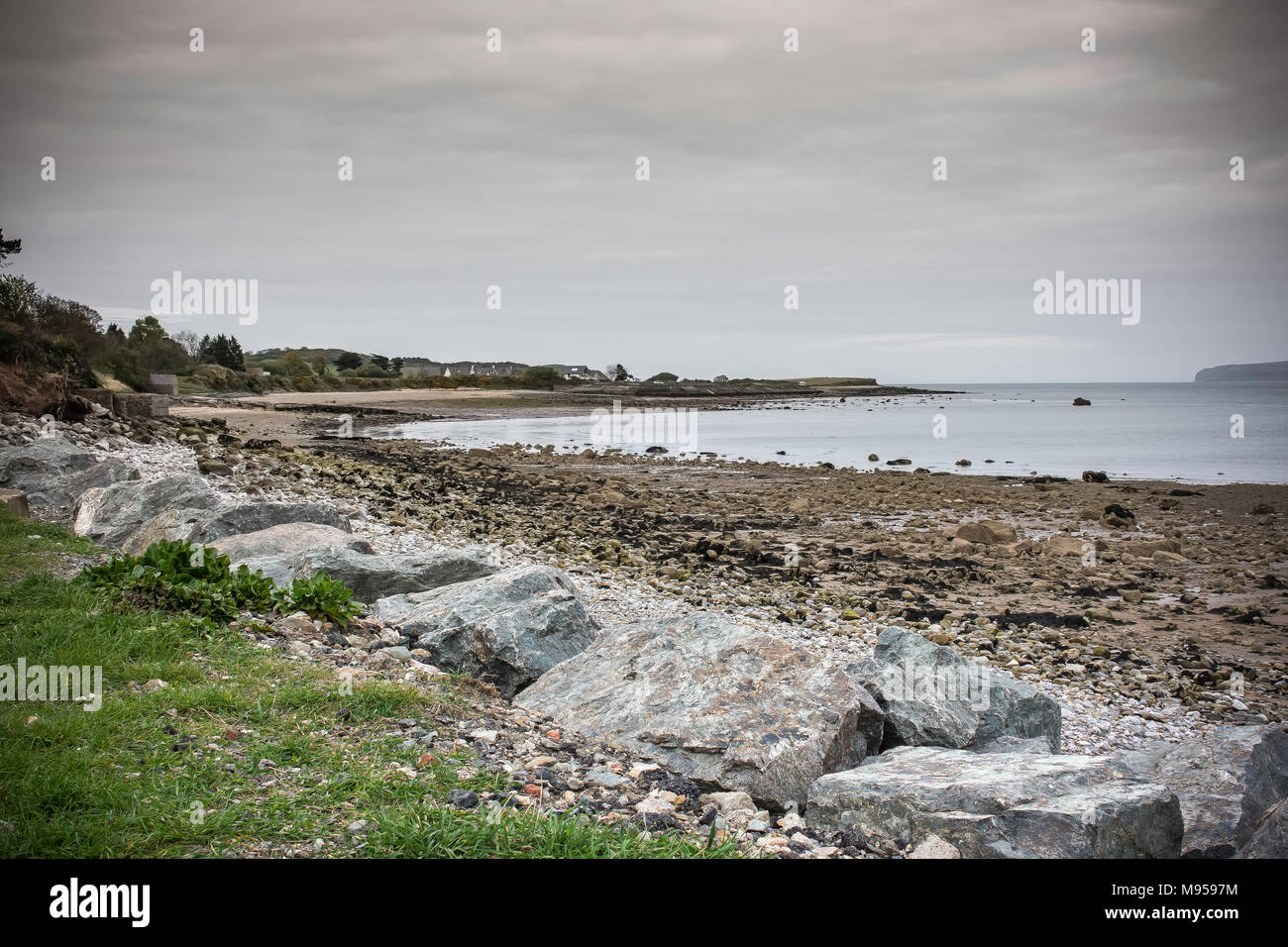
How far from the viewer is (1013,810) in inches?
164

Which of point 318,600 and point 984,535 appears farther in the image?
point 984,535

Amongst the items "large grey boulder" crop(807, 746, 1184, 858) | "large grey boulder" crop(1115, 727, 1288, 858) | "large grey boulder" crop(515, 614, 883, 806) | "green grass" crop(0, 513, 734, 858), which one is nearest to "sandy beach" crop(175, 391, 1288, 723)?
"large grey boulder" crop(1115, 727, 1288, 858)

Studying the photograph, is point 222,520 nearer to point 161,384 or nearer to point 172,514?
point 172,514

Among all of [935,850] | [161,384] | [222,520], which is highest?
[161,384]

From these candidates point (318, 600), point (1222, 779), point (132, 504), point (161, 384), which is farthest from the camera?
point (161, 384)

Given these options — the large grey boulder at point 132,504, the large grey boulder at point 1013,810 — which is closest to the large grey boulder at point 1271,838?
the large grey boulder at point 1013,810

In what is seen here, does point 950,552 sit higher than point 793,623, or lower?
higher

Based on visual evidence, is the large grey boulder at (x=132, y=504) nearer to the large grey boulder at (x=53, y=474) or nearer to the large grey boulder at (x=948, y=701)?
the large grey boulder at (x=53, y=474)

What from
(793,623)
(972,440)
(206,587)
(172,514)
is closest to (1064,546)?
(793,623)

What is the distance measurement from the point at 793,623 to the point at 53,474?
14459 millimetres

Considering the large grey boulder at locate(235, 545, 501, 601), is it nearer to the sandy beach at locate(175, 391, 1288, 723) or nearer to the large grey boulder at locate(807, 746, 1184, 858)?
the sandy beach at locate(175, 391, 1288, 723)

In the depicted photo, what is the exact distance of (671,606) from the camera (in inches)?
443

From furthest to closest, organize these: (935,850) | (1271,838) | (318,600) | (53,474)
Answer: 1. (53,474)
2. (318,600)
3. (1271,838)
4. (935,850)
